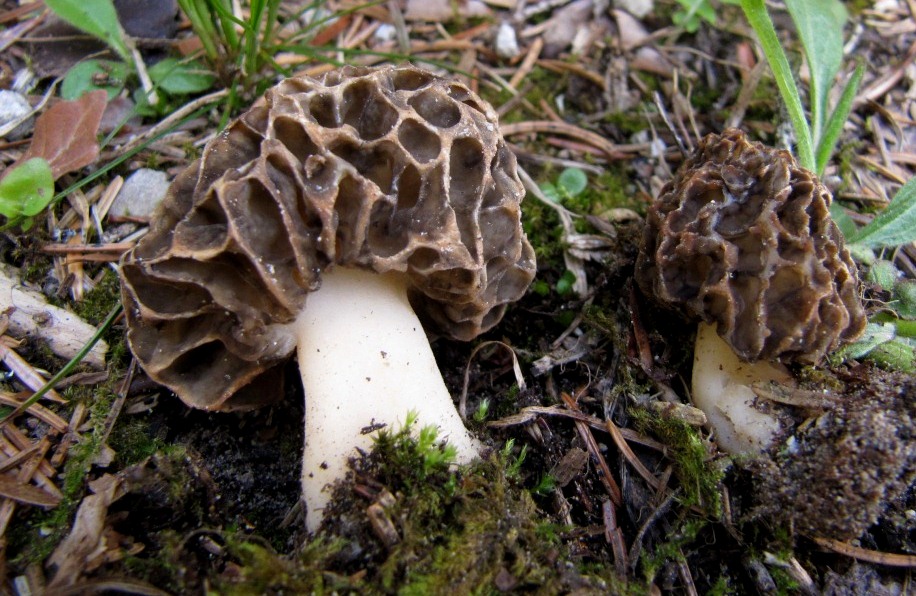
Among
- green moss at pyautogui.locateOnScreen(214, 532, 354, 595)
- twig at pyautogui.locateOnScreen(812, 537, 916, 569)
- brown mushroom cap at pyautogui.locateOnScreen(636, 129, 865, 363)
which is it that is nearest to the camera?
green moss at pyautogui.locateOnScreen(214, 532, 354, 595)

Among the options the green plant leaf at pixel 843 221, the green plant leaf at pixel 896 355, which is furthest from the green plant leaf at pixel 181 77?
the green plant leaf at pixel 896 355

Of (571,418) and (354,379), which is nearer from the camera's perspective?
(354,379)

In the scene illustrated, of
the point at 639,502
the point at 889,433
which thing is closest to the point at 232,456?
the point at 639,502

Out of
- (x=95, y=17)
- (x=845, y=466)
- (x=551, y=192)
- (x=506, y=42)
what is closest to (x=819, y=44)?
(x=551, y=192)

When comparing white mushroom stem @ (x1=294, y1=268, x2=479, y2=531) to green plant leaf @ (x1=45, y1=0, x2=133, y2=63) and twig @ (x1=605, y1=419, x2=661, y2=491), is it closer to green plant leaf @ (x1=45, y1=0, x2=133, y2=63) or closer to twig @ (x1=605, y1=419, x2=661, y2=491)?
twig @ (x1=605, y1=419, x2=661, y2=491)

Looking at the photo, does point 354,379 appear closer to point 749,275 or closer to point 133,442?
point 133,442

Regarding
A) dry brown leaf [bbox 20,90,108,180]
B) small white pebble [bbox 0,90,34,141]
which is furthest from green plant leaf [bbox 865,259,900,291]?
small white pebble [bbox 0,90,34,141]

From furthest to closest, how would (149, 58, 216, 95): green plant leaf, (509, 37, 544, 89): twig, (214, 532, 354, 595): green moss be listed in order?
(509, 37, 544, 89): twig < (149, 58, 216, 95): green plant leaf < (214, 532, 354, 595): green moss
